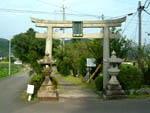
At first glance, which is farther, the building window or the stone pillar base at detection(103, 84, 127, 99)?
the building window

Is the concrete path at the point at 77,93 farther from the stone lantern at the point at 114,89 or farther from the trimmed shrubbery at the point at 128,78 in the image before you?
the trimmed shrubbery at the point at 128,78

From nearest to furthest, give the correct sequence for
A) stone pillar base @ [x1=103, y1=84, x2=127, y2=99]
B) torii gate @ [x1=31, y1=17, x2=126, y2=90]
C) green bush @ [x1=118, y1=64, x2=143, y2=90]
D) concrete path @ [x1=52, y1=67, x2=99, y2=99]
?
1. stone pillar base @ [x1=103, y1=84, x2=127, y2=99]
2. green bush @ [x1=118, y1=64, x2=143, y2=90]
3. concrete path @ [x1=52, y1=67, x2=99, y2=99]
4. torii gate @ [x1=31, y1=17, x2=126, y2=90]

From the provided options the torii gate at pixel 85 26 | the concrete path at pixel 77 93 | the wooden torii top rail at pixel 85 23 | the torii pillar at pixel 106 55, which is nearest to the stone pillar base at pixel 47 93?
the concrete path at pixel 77 93

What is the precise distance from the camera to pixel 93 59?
18094mm

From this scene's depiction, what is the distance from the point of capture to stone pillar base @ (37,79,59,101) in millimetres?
10047

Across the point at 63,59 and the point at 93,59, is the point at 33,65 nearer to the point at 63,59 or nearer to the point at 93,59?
the point at 93,59

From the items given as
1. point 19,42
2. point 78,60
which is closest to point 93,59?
point 78,60

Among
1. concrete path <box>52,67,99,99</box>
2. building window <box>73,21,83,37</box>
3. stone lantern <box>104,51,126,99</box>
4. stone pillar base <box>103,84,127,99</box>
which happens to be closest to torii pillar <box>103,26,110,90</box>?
stone lantern <box>104,51,126,99</box>

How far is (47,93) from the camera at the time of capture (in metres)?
10.1

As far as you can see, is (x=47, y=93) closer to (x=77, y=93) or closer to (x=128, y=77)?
(x=77, y=93)

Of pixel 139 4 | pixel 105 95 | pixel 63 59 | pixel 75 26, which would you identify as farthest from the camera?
pixel 63 59

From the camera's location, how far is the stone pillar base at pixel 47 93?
1005 centimetres

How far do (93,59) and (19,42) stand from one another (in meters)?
40.3

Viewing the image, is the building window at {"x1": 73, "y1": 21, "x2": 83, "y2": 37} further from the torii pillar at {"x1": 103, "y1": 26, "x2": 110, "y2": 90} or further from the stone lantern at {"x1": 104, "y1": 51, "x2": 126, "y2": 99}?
the stone lantern at {"x1": 104, "y1": 51, "x2": 126, "y2": 99}
